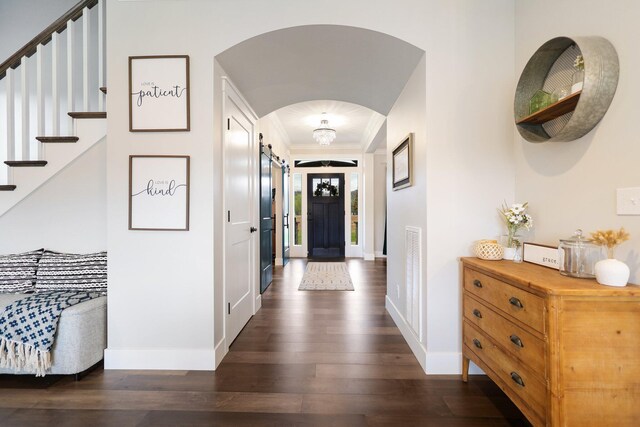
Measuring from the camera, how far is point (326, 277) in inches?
194

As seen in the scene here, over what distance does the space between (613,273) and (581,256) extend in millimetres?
163

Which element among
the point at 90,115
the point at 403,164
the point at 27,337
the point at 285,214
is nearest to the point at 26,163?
the point at 90,115

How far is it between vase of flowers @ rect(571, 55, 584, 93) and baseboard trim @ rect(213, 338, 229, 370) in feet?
8.65

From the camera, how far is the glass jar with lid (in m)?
1.37

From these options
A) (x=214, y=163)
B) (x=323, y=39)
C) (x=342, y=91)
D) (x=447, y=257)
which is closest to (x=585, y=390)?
→ (x=447, y=257)

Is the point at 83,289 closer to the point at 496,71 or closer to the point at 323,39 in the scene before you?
the point at 323,39

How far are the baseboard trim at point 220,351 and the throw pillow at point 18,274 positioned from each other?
5.04ft

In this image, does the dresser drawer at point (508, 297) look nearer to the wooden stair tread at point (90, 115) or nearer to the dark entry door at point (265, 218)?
Answer: the dark entry door at point (265, 218)

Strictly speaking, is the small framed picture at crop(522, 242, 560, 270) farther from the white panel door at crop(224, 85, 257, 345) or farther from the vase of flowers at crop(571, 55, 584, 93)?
the white panel door at crop(224, 85, 257, 345)

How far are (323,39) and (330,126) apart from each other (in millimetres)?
3530

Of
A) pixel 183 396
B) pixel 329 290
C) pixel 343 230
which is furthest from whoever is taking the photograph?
pixel 343 230

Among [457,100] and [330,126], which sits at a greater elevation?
[330,126]

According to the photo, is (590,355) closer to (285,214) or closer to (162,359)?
(162,359)

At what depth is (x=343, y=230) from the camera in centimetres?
738
